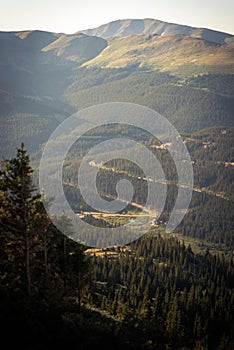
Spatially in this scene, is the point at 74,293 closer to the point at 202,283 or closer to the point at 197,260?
the point at 202,283

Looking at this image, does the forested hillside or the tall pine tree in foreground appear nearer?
the forested hillside

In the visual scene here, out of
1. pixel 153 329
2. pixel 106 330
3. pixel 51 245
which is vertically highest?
pixel 51 245

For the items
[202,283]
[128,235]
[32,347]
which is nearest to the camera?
[32,347]

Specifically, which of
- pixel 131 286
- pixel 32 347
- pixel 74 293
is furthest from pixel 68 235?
A: pixel 131 286

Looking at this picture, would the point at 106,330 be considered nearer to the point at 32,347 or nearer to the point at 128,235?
the point at 32,347

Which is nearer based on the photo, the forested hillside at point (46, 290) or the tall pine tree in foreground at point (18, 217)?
the forested hillside at point (46, 290)

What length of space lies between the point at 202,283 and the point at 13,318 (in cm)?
9936

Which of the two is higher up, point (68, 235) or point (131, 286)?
point (68, 235)

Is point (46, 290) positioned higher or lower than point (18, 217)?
lower

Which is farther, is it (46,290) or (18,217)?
(18,217)

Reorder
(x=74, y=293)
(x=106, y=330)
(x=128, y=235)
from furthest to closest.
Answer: (x=128, y=235), (x=74, y=293), (x=106, y=330)

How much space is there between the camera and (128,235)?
19725cm

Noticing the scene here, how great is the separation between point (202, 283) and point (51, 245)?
282ft

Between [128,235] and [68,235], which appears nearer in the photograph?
[68,235]
